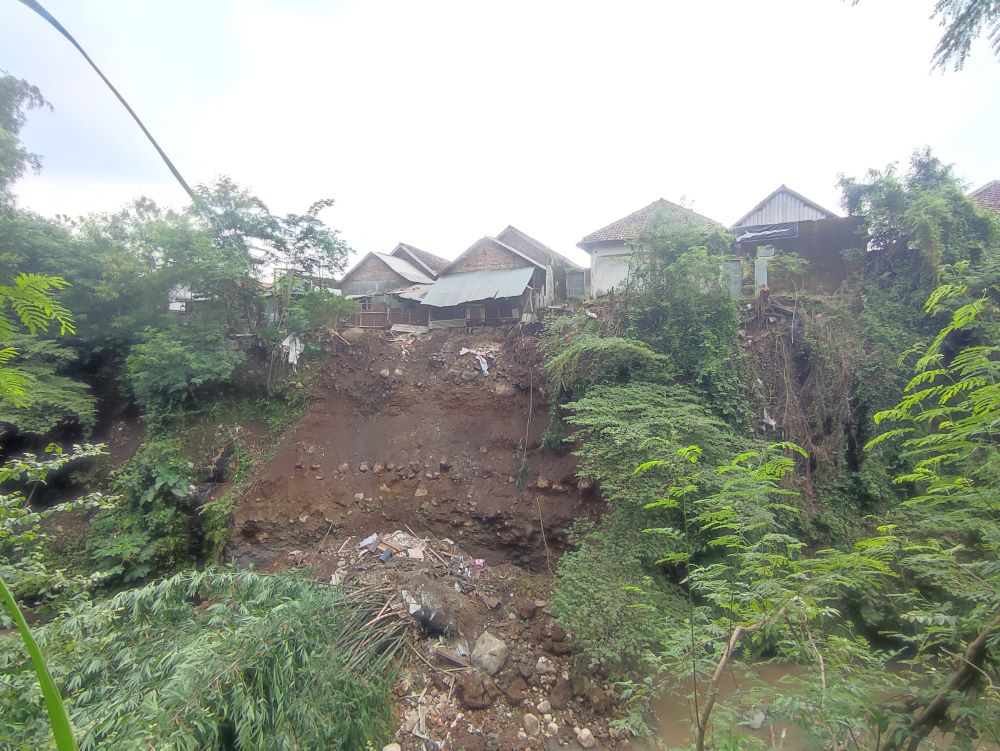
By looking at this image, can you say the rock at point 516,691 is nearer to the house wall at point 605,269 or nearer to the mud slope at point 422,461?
the mud slope at point 422,461

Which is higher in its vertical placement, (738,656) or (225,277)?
(225,277)

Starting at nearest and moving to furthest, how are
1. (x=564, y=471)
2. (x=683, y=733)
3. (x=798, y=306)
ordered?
(x=683, y=733), (x=564, y=471), (x=798, y=306)

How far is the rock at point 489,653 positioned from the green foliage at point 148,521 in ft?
19.0

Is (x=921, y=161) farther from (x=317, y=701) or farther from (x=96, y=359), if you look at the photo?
(x=96, y=359)

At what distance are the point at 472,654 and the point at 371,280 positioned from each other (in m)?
14.7

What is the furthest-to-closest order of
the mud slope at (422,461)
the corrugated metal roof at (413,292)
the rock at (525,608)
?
the corrugated metal roof at (413,292)
the mud slope at (422,461)
the rock at (525,608)

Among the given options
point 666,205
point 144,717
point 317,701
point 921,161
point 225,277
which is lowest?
point 317,701

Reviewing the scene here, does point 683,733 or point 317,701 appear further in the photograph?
point 683,733

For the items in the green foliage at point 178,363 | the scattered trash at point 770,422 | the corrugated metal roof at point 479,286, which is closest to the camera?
the scattered trash at point 770,422

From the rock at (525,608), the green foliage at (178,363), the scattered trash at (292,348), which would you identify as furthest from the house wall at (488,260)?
the rock at (525,608)

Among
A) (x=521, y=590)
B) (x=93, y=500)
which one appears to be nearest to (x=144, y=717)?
(x=93, y=500)

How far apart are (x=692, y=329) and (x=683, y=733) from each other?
5669 mm

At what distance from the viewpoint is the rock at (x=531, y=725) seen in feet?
15.4

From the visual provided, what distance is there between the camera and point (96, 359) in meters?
10.6
